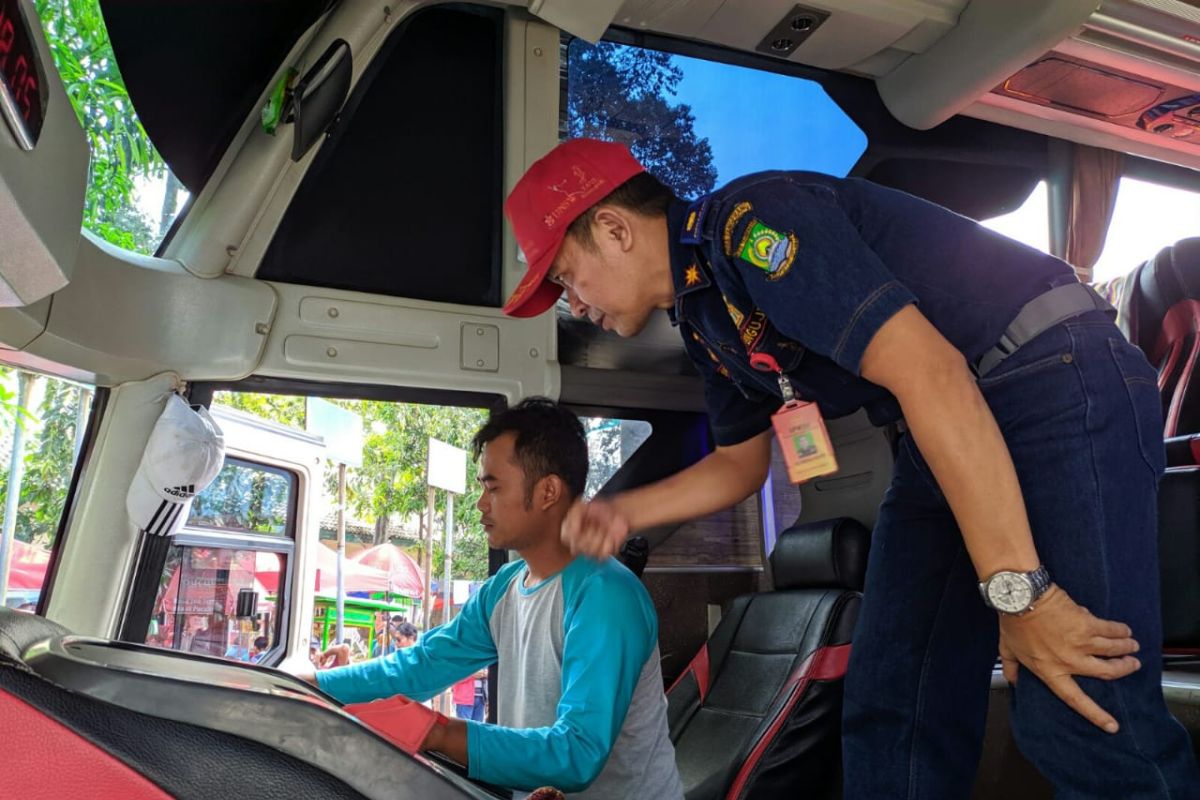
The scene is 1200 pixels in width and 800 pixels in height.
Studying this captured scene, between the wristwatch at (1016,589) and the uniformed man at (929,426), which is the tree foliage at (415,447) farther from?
the wristwatch at (1016,589)

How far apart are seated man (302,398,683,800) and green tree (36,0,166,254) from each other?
871mm

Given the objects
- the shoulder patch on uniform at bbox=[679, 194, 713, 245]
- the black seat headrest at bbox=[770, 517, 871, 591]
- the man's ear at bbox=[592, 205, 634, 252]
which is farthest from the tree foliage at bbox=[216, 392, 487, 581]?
the shoulder patch on uniform at bbox=[679, 194, 713, 245]

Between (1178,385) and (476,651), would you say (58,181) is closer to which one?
(476,651)

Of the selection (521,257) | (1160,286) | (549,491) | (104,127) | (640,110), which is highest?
(640,110)

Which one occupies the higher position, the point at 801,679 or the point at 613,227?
the point at 613,227

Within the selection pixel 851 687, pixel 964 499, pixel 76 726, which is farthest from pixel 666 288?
pixel 76 726

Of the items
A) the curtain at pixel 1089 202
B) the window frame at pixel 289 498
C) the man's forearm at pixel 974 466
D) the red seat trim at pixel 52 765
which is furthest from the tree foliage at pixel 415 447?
the curtain at pixel 1089 202

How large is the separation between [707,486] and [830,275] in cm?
51

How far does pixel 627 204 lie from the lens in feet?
4.13

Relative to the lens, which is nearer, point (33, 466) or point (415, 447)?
point (33, 466)

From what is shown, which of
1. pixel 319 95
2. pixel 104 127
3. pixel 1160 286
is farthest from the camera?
pixel 1160 286

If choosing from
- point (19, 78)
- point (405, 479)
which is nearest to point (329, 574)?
point (405, 479)

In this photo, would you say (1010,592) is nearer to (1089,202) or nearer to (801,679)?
(801,679)

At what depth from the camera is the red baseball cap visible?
1.26 meters
